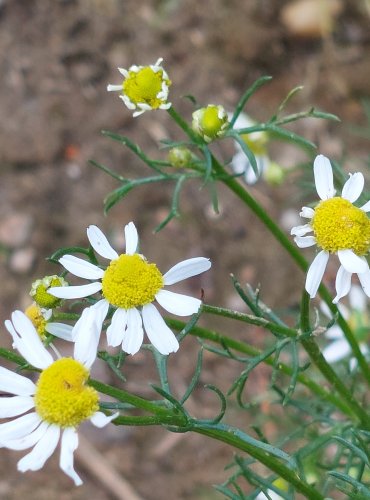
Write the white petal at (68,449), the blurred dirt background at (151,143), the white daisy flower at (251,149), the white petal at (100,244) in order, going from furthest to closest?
1. the blurred dirt background at (151,143)
2. the white daisy flower at (251,149)
3. the white petal at (100,244)
4. the white petal at (68,449)

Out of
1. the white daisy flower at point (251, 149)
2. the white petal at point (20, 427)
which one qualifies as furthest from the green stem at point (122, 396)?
the white daisy flower at point (251, 149)

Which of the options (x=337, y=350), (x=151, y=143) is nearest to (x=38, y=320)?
(x=337, y=350)

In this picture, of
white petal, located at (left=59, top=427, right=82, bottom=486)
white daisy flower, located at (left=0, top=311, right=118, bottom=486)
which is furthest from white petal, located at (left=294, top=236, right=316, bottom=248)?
white petal, located at (left=59, top=427, right=82, bottom=486)

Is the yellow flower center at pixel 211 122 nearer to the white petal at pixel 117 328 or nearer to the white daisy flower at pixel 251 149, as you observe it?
the white petal at pixel 117 328

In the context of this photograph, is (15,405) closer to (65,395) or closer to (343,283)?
(65,395)

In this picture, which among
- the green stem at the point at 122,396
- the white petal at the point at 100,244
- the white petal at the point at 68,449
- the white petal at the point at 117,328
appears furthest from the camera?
the white petal at the point at 100,244

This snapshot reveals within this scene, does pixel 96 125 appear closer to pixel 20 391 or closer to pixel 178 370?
pixel 178 370
